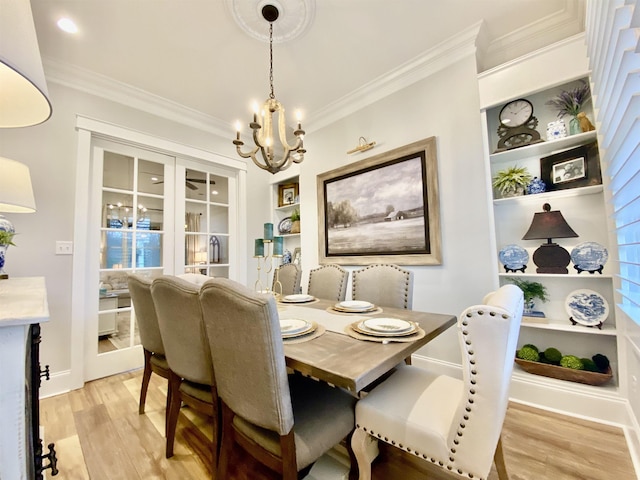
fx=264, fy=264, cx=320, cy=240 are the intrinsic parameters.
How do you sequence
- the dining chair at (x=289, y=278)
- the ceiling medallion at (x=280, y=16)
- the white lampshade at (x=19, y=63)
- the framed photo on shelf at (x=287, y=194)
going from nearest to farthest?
the white lampshade at (x=19, y=63) < the ceiling medallion at (x=280, y=16) < the dining chair at (x=289, y=278) < the framed photo on shelf at (x=287, y=194)

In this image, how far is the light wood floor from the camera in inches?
51.6

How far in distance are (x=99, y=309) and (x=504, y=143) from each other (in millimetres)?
3856

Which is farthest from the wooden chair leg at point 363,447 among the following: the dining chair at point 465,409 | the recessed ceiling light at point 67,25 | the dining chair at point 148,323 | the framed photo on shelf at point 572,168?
the recessed ceiling light at point 67,25

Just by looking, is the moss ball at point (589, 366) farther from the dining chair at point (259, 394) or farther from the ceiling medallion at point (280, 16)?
the ceiling medallion at point (280, 16)

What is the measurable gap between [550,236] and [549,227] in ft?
0.21

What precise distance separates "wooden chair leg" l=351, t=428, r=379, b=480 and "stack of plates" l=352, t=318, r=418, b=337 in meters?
0.39

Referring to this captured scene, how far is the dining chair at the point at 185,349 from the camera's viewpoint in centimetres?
119

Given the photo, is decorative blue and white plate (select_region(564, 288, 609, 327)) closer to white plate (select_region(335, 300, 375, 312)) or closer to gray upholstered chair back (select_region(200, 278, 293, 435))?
white plate (select_region(335, 300, 375, 312))

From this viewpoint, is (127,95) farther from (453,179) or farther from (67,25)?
(453,179)

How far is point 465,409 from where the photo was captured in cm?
86

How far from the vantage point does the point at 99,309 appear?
249 centimetres

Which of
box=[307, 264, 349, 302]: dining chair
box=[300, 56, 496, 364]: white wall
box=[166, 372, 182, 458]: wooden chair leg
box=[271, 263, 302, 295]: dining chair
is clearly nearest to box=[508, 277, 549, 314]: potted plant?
box=[300, 56, 496, 364]: white wall

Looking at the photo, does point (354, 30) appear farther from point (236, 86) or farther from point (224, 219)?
point (224, 219)

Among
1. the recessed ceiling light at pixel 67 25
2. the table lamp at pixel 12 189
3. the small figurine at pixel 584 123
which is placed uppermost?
the recessed ceiling light at pixel 67 25
